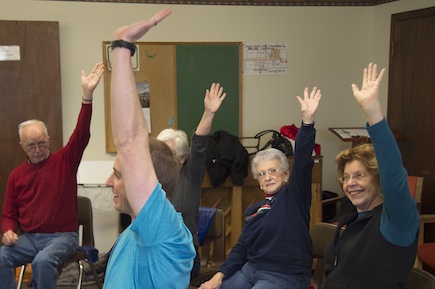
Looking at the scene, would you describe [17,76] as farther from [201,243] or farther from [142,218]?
[142,218]

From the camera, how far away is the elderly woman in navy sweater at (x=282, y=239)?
204 centimetres

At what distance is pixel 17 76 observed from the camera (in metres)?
4.26

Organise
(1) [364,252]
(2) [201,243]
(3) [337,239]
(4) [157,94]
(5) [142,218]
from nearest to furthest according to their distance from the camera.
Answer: (5) [142,218]
(1) [364,252]
(3) [337,239]
(2) [201,243]
(4) [157,94]

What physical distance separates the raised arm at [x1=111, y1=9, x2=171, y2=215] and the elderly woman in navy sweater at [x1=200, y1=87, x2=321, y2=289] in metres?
1.16

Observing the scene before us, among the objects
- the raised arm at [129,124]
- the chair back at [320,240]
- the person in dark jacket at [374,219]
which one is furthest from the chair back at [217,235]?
the raised arm at [129,124]

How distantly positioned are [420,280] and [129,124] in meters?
1.32

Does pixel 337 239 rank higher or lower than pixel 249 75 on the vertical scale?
lower

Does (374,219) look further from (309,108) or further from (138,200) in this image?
(138,200)

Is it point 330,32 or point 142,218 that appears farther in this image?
point 330,32

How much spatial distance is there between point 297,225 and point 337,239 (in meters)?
0.38

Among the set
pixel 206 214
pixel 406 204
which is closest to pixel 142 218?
pixel 406 204

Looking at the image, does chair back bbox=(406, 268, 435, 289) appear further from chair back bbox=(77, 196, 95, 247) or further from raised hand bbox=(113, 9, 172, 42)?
chair back bbox=(77, 196, 95, 247)

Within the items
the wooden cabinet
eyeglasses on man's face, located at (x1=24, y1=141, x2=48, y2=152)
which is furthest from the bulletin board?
eyeglasses on man's face, located at (x1=24, y1=141, x2=48, y2=152)

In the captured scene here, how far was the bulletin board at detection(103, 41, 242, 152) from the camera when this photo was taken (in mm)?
4551
